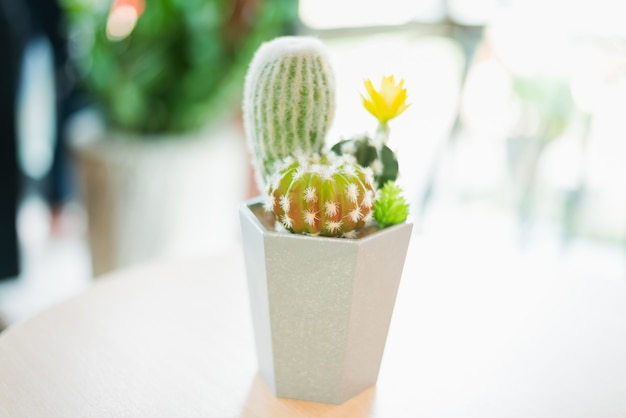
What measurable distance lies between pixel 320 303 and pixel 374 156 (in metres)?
0.18

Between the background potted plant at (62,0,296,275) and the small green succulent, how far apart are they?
1.20m

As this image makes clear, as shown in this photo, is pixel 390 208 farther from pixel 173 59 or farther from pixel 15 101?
pixel 15 101

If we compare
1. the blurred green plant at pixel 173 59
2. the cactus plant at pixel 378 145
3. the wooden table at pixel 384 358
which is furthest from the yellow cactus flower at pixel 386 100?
the blurred green plant at pixel 173 59

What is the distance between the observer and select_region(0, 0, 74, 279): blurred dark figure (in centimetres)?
197

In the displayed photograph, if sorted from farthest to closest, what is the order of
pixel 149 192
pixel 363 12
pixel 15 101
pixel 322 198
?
1. pixel 363 12
2. pixel 15 101
3. pixel 149 192
4. pixel 322 198

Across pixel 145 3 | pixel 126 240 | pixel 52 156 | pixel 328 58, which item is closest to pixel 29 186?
pixel 52 156

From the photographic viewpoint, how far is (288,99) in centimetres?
73

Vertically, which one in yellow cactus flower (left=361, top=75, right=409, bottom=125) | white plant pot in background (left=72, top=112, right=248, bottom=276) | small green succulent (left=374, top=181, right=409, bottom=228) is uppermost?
yellow cactus flower (left=361, top=75, right=409, bottom=125)

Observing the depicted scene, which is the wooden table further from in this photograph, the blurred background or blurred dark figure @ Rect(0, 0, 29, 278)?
blurred dark figure @ Rect(0, 0, 29, 278)

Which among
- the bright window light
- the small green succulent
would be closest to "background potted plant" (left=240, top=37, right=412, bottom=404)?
the small green succulent

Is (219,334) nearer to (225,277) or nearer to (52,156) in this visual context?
(225,277)

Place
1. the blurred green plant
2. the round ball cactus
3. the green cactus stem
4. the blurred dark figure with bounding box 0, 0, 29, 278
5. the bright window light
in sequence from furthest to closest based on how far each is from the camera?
the bright window light, the blurred dark figure with bounding box 0, 0, 29, 278, the blurred green plant, the green cactus stem, the round ball cactus

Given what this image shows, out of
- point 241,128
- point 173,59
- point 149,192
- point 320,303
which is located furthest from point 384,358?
point 241,128

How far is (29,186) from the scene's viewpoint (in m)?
2.63
